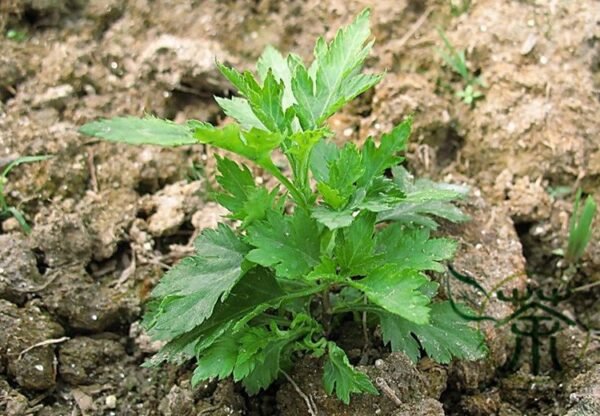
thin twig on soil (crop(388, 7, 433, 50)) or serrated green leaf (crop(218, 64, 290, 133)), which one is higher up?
serrated green leaf (crop(218, 64, 290, 133))

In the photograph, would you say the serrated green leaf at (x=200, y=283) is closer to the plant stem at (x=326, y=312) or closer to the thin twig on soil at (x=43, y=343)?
the plant stem at (x=326, y=312)

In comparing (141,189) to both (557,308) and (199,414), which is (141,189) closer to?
(199,414)

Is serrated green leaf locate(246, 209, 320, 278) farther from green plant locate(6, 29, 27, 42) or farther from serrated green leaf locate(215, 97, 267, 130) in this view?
green plant locate(6, 29, 27, 42)

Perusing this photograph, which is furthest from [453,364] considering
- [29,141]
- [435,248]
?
[29,141]

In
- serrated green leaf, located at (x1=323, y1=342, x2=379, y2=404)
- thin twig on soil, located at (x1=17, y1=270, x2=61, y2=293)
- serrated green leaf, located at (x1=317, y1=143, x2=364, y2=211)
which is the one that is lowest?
thin twig on soil, located at (x1=17, y1=270, x2=61, y2=293)

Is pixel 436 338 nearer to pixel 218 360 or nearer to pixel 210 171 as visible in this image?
pixel 218 360

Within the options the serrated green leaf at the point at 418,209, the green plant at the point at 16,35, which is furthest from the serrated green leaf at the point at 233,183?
the green plant at the point at 16,35

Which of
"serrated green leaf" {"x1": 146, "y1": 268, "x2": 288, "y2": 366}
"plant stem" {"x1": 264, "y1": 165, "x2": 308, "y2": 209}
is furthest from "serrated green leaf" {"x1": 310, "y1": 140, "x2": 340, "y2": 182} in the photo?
"serrated green leaf" {"x1": 146, "y1": 268, "x2": 288, "y2": 366}
